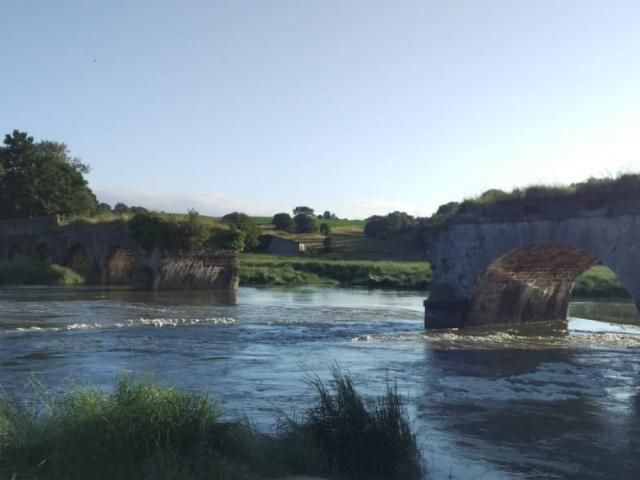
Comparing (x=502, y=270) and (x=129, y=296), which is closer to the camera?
(x=502, y=270)

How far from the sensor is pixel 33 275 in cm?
3925

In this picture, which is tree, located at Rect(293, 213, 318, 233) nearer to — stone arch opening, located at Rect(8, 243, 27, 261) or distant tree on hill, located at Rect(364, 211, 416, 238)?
distant tree on hill, located at Rect(364, 211, 416, 238)

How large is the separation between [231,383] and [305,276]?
38.9 meters

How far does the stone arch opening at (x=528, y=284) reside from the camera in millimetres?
17781

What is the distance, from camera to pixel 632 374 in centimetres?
1256

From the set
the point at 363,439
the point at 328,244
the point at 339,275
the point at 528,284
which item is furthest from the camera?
the point at 328,244

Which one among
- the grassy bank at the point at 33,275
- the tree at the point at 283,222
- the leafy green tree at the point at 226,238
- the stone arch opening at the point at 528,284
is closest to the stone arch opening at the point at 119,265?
the grassy bank at the point at 33,275

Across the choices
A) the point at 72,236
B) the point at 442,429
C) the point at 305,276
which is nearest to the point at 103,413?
the point at 442,429

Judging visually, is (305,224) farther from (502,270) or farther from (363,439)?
(363,439)

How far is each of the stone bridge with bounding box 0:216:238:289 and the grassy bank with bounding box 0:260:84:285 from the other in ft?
5.15

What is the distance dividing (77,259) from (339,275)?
17.3 meters

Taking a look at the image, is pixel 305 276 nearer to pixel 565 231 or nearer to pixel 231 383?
pixel 565 231

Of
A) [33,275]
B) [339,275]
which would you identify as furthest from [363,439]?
[339,275]

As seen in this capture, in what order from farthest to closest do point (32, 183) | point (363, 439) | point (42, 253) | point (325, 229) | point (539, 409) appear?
point (325, 229), point (32, 183), point (42, 253), point (539, 409), point (363, 439)
